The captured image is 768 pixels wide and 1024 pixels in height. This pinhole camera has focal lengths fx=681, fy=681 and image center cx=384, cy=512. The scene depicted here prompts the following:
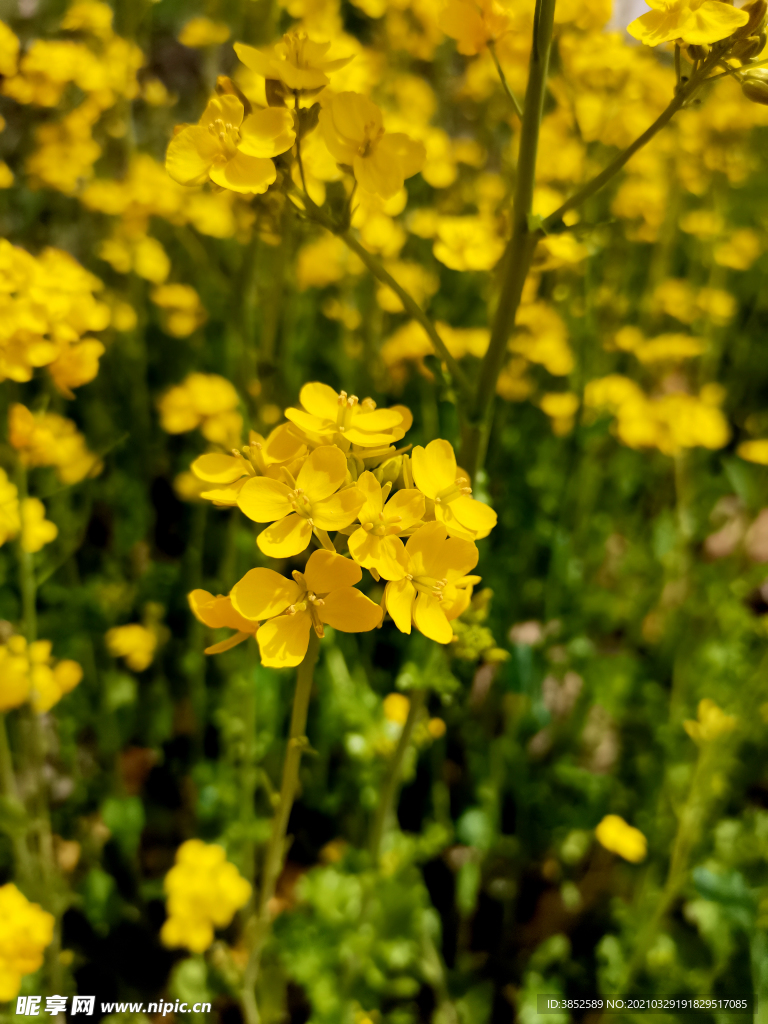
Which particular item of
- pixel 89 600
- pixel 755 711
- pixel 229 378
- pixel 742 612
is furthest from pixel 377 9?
pixel 755 711

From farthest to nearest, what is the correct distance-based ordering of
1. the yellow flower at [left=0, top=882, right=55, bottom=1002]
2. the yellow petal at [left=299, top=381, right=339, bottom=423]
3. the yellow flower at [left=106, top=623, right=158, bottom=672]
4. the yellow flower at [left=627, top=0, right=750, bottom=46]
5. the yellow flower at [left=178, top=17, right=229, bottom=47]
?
the yellow flower at [left=178, top=17, right=229, bottom=47] < the yellow flower at [left=106, top=623, right=158, bottom=672] < the yellow flower at [left=0, top=882, right=55, bottom=1002] < the yellow petal at [left=299, top=381, right=339, bottom=423] < the yellow flower at [left=627, top=0, right=750, bottom=46]

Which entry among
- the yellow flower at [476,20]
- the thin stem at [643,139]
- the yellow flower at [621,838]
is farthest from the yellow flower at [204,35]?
the yellow flower at [621,838]

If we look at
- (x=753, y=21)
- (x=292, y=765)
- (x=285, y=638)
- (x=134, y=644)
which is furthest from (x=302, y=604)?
(x=134, y=644)

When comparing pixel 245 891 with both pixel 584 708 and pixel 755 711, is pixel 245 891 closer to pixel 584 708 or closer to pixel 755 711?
pixel 584 708

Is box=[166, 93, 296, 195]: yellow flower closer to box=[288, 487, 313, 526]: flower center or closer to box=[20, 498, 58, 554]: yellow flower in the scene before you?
box=[288, 487, 313, 526]: flower center

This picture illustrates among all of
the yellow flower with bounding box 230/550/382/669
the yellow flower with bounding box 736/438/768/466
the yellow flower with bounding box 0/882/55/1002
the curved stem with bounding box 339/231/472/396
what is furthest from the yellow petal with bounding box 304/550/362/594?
the yellow flower with bounding box 736/438/768/466
